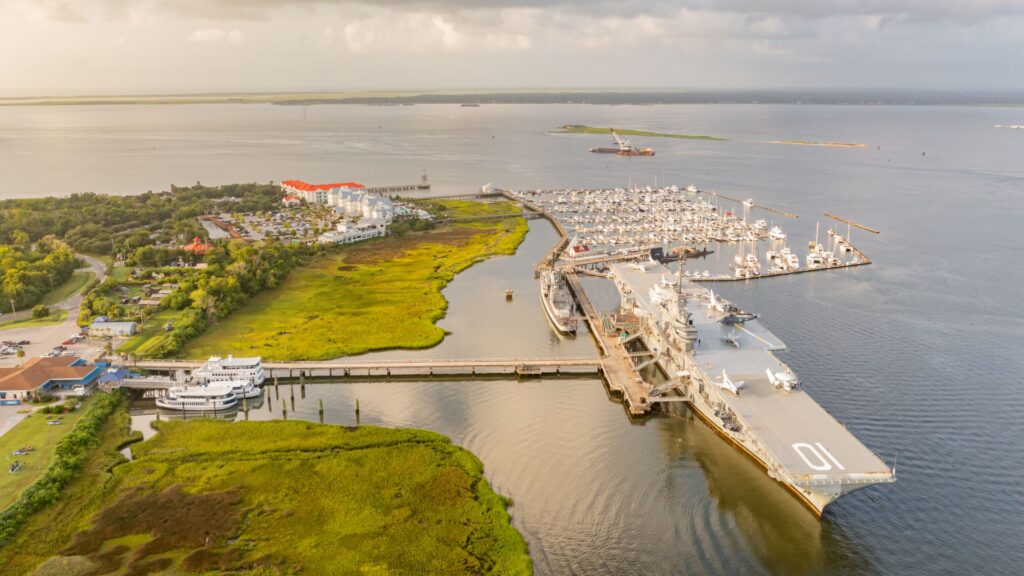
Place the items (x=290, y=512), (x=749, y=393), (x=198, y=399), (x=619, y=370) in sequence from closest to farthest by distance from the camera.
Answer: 1. (x=290, y=512)
2. (x=749, y=393)
3. (x=198, y=399)
4. (x=619, y=370)

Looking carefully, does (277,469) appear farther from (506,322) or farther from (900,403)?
(900,403)

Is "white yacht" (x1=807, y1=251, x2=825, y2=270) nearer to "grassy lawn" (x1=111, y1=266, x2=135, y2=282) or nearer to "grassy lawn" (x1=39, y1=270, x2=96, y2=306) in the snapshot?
"grassy lawn" (x1=111, y1=266, x2=135, y2=282)

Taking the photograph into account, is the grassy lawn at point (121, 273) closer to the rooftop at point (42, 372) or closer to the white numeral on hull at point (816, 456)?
the rooftop at point (42, 372)

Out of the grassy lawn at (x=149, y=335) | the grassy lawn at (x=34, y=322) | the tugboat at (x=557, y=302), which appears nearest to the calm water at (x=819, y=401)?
the tugboat at (x=557, y=302)

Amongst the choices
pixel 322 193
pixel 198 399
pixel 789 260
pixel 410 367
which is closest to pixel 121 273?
pixel 198 399

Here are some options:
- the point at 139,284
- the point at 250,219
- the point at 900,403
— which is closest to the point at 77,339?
the point at 139,284

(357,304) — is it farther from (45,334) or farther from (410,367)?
(45,334)
